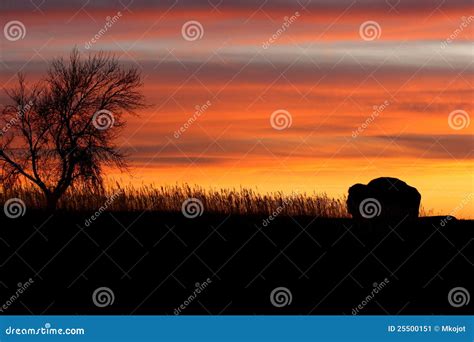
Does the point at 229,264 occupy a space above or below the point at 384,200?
below

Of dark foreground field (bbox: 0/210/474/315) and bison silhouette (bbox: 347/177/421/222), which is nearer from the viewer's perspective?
dark foreground field (bbox: 0/210/474/315)

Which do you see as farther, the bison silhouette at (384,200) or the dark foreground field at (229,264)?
the bison silhouette at (384,200)

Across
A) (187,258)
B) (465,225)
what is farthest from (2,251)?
(465,225)

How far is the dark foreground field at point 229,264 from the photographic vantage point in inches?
653

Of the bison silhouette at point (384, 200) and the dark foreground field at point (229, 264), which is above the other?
the bison silhouette at point (384, 200)

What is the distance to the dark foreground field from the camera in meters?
16.6

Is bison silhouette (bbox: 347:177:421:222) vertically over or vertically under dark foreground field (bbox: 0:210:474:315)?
over

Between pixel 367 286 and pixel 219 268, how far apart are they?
11.5ft

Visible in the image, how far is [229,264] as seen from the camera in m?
20.1

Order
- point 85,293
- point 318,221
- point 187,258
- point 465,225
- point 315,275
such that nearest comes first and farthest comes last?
point 85,293, point 315,275, point 187,258, point 318,221, point 465,225

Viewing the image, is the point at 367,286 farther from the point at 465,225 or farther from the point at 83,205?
the point at 83,205

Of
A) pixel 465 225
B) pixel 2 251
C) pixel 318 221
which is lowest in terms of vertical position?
pixel 2 251

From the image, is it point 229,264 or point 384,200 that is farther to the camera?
point 384,200

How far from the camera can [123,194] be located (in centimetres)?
2861
